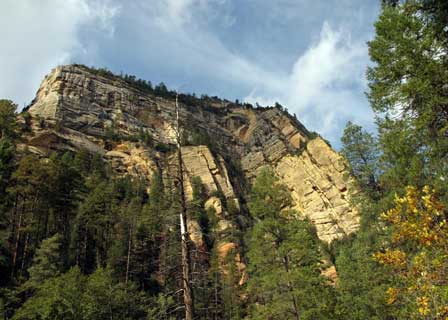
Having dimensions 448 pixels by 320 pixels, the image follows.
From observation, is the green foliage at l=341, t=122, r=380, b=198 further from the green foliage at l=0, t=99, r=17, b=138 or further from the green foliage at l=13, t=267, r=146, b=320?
the green foliage at l=0, t=99, r=17, b=138

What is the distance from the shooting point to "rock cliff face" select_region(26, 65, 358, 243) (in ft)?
232

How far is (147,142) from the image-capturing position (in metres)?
79.6

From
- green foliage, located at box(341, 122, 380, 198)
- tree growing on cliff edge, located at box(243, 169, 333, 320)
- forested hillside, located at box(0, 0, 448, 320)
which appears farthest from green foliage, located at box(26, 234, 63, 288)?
green foliage, located at box(341, 122, 380, 198)

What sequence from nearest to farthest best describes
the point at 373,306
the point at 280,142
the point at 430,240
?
the point at 430,240 < the point at 373,306 < the point at 280,142

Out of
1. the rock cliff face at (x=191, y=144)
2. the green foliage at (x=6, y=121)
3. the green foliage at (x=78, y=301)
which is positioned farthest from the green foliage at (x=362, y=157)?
the green foliage at (x=6, y=121)

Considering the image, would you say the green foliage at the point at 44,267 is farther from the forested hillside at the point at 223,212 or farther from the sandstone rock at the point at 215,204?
the sandstone rock at the point at 215,204

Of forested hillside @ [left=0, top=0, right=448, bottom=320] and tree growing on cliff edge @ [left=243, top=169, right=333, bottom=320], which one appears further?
tree growing on cliff edge @ [left=243, top=169, right=333, bottom=320]

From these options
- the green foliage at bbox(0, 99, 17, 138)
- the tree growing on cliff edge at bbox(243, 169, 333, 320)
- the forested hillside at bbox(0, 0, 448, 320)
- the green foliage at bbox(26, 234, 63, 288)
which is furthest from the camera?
the green foliage at bbox(0, 99, 17, 138)

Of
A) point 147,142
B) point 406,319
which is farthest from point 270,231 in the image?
point 147,142

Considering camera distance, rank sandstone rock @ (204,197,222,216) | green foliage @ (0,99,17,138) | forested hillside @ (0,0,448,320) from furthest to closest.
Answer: sandstone rock @ (204,197,222,216), green foliage @ (0,99,17,138), forested hillside @ (0,0,448,320)

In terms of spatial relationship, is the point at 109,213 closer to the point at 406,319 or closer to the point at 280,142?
the point at 406,319

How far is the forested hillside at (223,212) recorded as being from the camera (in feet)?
30.5

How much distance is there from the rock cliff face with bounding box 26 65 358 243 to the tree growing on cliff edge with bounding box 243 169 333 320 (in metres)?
35.2

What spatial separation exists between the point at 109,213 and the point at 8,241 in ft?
31.3
